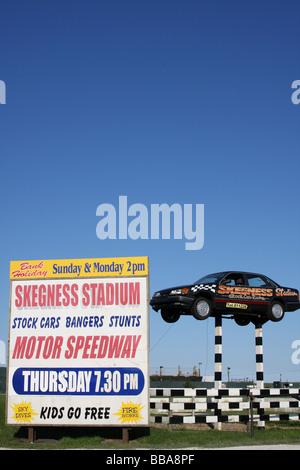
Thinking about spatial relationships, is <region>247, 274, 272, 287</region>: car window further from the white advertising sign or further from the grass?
the white advertising sign

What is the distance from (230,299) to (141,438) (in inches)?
206

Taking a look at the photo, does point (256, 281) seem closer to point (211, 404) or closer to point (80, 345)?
point (211, 404)

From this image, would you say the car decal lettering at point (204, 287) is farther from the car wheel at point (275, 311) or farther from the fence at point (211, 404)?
the fence at point (211, 404)

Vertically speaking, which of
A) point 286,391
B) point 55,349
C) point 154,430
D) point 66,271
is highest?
point 66,271

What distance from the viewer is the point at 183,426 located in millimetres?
15250

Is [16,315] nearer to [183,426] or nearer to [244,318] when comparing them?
[183,426]

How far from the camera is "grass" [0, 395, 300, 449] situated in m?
12.5

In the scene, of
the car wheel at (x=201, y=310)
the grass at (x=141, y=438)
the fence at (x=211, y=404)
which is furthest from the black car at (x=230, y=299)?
the grass at (x=141, y=438)

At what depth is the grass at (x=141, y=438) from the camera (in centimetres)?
1251

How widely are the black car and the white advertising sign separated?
3619 mm

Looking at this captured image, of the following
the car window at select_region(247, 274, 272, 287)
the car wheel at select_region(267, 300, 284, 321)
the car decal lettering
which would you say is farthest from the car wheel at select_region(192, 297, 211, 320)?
the car wheel at select_region(267, 300, 284, 321)

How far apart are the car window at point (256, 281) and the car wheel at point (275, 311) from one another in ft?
2.16
